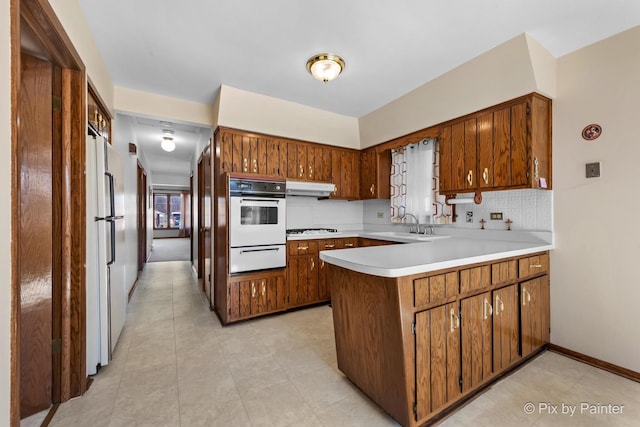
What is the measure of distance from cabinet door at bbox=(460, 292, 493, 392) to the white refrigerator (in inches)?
106

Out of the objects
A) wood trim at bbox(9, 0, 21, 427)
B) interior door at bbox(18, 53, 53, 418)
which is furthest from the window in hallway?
wood trim at bbox(9, 0, 21, 427)

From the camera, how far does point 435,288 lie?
5.37ft

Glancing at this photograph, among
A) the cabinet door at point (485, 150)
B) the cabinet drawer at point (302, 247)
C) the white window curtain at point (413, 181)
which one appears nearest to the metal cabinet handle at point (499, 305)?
the cabinet door at point (485, 150)

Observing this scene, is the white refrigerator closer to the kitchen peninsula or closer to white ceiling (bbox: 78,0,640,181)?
white ceiling (bbox: 78,0,640,181)

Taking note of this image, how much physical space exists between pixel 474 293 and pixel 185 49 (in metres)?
3.10

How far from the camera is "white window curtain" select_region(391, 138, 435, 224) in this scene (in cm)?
357

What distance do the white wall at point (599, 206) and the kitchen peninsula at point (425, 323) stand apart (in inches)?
24.7

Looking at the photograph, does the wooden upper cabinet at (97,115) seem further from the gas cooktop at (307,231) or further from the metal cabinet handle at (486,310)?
the metal cabinet handle at (486,310)

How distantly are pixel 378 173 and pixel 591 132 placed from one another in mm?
2306

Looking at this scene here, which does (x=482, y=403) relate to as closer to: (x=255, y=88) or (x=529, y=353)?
(x=529, y=353)

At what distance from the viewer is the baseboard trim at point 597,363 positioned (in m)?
2.11

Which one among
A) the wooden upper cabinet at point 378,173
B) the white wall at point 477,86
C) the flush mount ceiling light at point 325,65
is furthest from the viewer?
the wooden upper cabinet at point 378,173

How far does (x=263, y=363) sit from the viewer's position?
7.60 feet

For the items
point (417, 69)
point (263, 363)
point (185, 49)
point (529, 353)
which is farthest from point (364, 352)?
point (185, 49)
